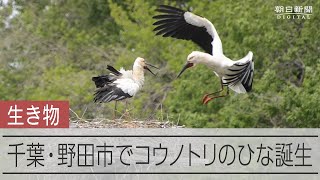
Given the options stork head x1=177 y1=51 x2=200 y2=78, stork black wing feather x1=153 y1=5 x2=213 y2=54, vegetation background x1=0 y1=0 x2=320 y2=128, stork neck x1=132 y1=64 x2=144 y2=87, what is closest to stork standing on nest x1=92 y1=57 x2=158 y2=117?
stork neck x1=132 y1=64 x2=144 y2=87

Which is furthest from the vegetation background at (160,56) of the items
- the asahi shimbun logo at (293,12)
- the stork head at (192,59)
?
the stork head at (192,59)

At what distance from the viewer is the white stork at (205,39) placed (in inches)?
394

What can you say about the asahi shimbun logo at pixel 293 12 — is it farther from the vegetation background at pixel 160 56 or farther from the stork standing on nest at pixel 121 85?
the stork standing on nest at pixel 121 85

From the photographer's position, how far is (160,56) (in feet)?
70.2

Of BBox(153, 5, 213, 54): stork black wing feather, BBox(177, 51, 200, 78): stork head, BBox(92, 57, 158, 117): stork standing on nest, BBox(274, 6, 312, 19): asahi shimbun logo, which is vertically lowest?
BBox(92, 57, 158, 117): stork standing on nest

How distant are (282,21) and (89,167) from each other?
567 cm

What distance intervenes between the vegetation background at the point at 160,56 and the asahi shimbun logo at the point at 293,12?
0.07m

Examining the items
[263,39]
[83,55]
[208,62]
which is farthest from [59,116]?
[83,55]

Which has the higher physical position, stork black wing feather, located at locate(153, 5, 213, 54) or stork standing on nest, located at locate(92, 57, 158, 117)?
stork black wing feather, located at locate(153, 5, 213, 54)

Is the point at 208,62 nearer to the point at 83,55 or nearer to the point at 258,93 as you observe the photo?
the point at 258,93

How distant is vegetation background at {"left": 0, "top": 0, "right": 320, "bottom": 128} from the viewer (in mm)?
16875

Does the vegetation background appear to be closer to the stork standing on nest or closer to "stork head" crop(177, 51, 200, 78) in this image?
the stork standing on nest

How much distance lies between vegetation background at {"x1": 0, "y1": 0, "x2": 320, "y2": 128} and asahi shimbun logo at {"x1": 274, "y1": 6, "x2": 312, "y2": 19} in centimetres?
7
